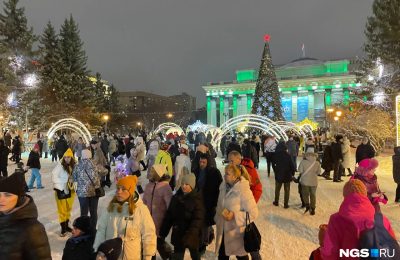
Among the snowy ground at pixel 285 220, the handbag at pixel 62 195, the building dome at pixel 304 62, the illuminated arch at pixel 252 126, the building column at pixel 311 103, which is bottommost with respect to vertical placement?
the snowy ground at pixel 285 220

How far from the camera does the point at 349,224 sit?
10.6 ft

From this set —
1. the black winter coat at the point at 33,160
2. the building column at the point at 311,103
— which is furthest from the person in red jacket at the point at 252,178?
the building column at the point at 311,103

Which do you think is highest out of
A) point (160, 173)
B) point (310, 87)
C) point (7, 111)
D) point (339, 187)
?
point (310, 87)

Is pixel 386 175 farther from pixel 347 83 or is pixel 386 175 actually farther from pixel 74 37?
pixel 347 83

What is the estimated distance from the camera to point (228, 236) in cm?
477

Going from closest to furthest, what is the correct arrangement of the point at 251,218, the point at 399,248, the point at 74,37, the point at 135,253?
the point at 399,248 → the point at 135,253 → the point at 251,218 → the point at 74,37

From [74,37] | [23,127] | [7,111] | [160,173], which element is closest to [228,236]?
[160,173]

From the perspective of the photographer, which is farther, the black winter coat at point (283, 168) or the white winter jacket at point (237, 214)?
the black winter coat at point (283, 168)

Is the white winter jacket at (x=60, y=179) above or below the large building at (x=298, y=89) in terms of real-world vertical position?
below

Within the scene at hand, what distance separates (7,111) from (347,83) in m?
70.1

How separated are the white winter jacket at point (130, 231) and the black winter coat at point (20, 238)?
114 centimetres

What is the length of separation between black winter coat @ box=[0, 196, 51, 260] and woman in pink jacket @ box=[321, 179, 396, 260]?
2.29 m

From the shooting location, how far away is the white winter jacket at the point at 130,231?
3926 millimetres

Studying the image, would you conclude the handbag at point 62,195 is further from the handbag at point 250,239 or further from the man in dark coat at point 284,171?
the man in dark coat at point 284,171
